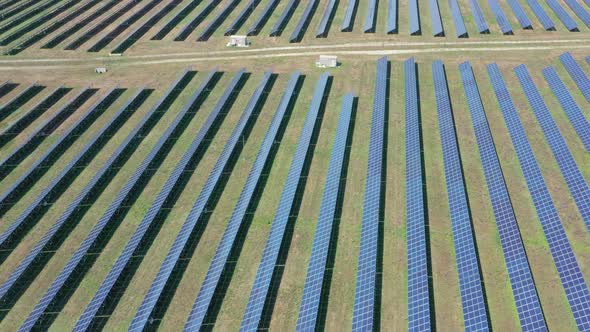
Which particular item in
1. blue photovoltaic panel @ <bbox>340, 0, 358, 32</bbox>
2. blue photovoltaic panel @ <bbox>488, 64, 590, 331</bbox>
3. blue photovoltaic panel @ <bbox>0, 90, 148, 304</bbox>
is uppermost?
blue photovoltaic panel @ <bbox>340, 0, 358, 32</bbox>

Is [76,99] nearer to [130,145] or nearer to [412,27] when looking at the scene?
[130,145]

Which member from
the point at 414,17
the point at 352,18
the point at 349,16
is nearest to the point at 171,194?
the point at 349,16

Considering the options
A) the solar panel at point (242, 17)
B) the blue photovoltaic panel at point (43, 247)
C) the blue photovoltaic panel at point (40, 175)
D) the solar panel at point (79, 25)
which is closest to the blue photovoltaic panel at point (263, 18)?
the solar panel at point (242, 17)

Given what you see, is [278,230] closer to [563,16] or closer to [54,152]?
[54,152]

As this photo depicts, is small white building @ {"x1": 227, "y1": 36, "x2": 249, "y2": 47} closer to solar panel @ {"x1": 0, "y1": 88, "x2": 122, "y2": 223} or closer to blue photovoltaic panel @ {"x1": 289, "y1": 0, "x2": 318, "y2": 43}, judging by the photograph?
blue photovoltaic panel @ {"x1": 289, "y1": 0, "x2": 318, "y2": 43}

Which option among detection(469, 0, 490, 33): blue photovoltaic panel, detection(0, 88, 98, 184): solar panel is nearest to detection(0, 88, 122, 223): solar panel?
detection(0, 88, 98, 184): solar panel

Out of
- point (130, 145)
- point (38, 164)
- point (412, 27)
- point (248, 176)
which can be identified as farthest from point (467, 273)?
point (412, 27)
